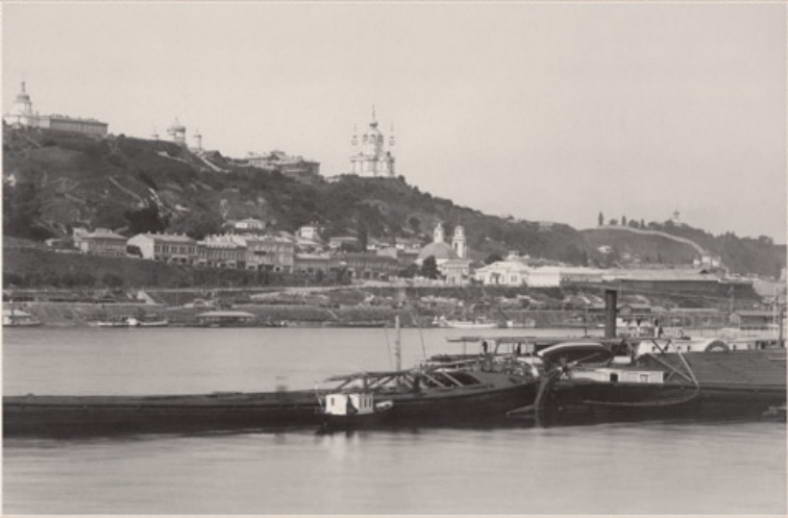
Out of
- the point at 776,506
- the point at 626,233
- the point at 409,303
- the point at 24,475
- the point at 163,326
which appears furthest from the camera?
the point at 626,233

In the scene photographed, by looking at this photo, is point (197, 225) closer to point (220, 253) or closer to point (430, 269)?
point (220, 253)

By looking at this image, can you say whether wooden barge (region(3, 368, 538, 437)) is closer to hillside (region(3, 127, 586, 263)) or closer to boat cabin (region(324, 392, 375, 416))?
boat cabin (region(324, 392, 375, 416))

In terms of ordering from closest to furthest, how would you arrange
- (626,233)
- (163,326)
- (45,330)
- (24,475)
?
(24,475), (45,330), (163,326), (626,233)

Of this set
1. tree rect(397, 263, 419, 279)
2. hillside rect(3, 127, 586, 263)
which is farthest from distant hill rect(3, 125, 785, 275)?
tree rect(397, 263, 419, 279)

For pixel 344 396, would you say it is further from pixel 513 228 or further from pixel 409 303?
pixel 513 228

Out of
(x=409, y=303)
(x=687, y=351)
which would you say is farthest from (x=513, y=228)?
(x=687, y=351)

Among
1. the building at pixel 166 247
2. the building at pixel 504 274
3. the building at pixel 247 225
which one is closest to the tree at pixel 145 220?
the building at pixel 166 247

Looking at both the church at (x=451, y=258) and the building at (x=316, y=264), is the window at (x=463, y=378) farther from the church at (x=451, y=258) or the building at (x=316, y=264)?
the church at (x=451, y=258)
